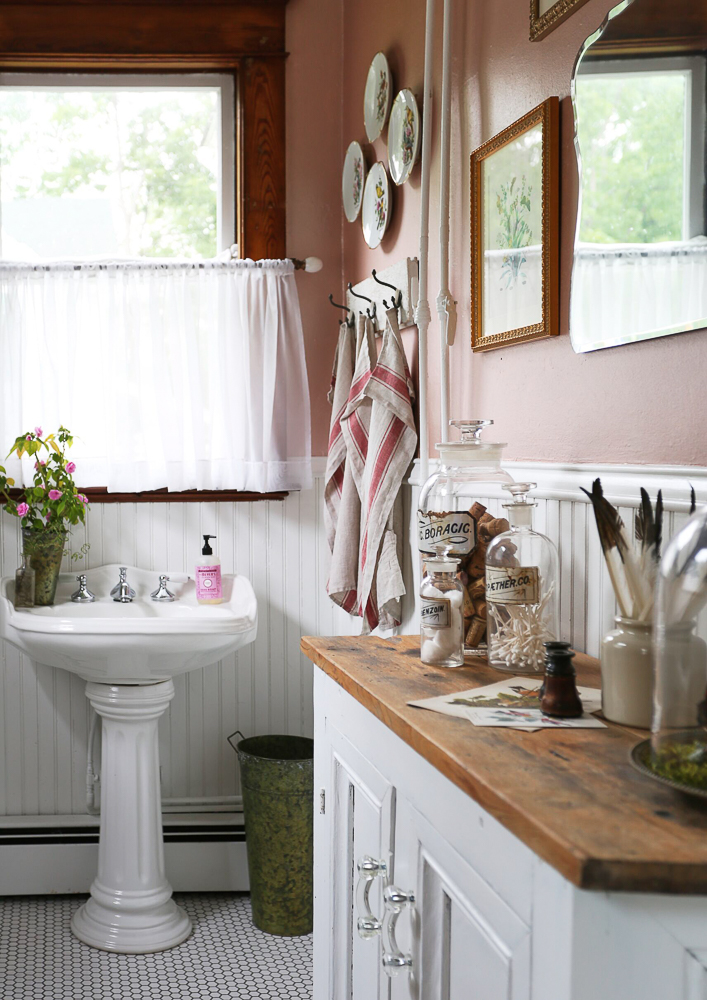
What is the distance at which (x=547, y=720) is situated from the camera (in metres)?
0.96

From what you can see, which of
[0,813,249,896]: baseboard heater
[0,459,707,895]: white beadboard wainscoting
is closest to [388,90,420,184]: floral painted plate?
[0,459,707,895]: white beadboard wainscoting

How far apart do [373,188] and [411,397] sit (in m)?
0.66

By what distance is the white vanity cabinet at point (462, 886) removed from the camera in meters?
0.66

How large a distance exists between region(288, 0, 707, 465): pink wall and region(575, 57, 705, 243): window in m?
0.08

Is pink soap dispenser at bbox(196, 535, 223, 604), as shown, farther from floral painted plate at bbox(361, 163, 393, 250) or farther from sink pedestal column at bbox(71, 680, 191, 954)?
floral painted plate at bbox(361, 163, 393, 250)

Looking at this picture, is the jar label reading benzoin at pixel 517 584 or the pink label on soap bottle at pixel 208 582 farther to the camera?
the pink label on soap bottle at pixel 208 582

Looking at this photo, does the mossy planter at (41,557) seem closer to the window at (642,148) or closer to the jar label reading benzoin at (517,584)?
the jar label reading benzoin at (517,584)

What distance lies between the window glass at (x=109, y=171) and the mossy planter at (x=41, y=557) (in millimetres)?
799

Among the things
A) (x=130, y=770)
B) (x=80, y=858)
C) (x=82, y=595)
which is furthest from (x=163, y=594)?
(x=80, y=858)

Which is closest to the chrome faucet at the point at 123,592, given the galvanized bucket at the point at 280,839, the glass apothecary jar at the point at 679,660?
the galvanized bucket at the point at 280,839

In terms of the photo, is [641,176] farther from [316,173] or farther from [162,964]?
[162,964]

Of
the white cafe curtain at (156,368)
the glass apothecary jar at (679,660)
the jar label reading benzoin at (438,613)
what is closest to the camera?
the glass apothecary jar at (679,660)

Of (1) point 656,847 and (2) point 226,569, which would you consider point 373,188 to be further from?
(1) point 656,847

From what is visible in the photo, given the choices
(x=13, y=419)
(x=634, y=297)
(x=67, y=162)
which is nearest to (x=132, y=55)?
Answer: (x=67, y=162)
